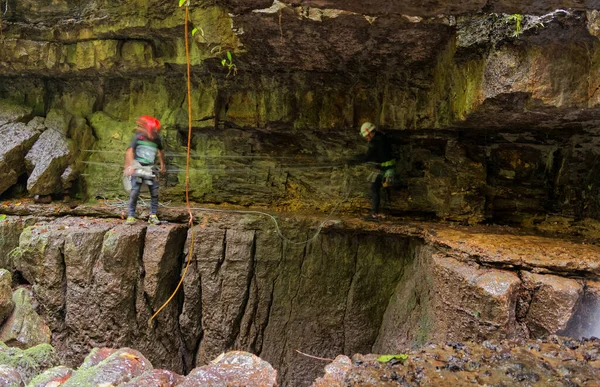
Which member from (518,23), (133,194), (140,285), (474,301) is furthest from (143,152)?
(518,23)

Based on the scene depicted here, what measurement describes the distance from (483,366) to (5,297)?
5.43 m

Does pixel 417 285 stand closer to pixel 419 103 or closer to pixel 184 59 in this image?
pixel 419 103

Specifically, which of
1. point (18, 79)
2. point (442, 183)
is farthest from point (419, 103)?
point (18, 79)

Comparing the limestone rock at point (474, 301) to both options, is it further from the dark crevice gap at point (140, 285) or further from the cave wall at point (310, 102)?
the dark crevice gap at point (140, 285)

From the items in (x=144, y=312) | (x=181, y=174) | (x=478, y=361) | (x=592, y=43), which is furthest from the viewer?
(x=181, y=174)

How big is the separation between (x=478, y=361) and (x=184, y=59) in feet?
18.0

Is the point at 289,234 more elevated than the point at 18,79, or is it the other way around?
the point at 18,79

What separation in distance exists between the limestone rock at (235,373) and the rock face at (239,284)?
2.91 metres

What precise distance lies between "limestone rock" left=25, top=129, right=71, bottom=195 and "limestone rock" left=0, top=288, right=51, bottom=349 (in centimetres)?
202

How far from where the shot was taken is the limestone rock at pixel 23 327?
4430 mm

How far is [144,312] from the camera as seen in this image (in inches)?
222

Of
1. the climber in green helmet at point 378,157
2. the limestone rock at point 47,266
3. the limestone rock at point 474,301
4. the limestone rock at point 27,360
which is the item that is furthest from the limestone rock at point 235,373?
the limestone rock at point 47,266

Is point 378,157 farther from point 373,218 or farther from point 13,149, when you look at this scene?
point 13,149

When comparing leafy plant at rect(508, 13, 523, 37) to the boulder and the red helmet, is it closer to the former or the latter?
the red helmet
